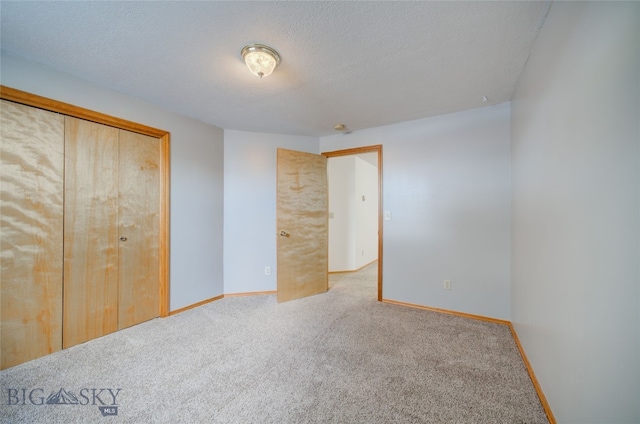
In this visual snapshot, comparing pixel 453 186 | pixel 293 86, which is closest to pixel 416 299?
pixel 453 186

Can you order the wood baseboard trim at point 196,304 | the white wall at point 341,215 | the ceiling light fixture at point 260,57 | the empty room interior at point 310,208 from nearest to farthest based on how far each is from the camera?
1. the empty room interior at point 310,208
2. the ceiling light fixture at point 260,57
3. the wood baseboard trim at point 196,304
4. the white wall at point 341,215

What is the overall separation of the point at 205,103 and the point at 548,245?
10.2ft

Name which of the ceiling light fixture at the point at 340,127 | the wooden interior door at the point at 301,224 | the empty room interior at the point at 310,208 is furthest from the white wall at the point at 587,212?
the wooden interior door at the point at 301,224

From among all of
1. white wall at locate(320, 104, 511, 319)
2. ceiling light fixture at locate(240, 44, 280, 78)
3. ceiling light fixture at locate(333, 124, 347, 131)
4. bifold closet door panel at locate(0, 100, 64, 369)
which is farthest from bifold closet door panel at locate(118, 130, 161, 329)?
white wall at locate(320, 104, 511, 319)

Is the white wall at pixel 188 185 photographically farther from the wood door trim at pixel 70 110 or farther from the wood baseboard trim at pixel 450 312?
the wood baseboard trim at pixel 450 312

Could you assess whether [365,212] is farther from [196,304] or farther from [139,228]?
[139,228]

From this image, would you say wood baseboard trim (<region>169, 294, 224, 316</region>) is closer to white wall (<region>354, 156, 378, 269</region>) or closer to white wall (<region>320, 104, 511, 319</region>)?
white wall (<region>320, 104, 511, 319</region>)

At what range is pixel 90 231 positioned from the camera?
216 centimetres

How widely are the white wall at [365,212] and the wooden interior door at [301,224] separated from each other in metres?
1.69

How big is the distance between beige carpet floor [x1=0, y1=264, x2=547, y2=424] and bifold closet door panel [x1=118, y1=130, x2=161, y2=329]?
222mm

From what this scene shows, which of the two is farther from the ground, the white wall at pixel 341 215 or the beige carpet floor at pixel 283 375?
the white wall at pixel 341 215

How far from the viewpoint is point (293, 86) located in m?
2.14

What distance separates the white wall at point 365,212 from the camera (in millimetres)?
5066

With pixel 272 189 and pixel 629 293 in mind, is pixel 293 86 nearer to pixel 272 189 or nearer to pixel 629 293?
pixel 272 189
